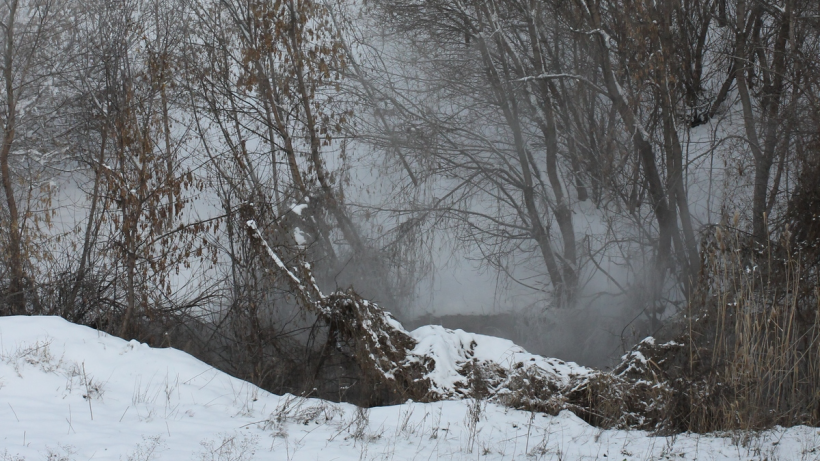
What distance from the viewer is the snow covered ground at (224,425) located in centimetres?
400

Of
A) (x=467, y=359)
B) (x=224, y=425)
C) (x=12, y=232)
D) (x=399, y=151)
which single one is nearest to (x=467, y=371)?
(x=467, y=359)

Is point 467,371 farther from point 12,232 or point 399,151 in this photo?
point 12,232

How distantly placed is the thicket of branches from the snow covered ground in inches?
103

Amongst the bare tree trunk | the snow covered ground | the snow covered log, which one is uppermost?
the bare tree trunk

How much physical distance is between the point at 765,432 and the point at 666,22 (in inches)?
284

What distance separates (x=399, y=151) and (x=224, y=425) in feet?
23.0

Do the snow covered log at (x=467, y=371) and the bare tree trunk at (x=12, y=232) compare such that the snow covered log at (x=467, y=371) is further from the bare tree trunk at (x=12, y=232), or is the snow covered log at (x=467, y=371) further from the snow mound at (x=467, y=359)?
the bare tree trunk at (x=12, y=232)

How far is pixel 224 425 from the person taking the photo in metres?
4.59

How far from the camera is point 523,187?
35.7 feet

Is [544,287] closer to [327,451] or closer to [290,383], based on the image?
[290,383]

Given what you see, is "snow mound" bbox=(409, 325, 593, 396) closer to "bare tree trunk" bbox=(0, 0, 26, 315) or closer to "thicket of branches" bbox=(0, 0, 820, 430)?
"thicket of branches" bbox=(0, 0, 820, 430)

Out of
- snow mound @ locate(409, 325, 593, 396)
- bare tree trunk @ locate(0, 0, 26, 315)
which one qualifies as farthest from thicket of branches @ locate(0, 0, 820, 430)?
snow mound @ locate(409, 325, 593, 396)

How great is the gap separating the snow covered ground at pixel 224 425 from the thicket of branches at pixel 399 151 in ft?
8.59

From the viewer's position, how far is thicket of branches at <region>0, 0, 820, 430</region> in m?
8.62
